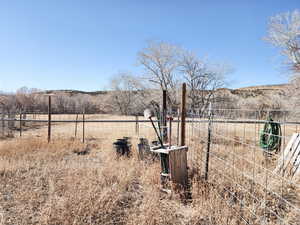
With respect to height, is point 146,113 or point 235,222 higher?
point 146,113

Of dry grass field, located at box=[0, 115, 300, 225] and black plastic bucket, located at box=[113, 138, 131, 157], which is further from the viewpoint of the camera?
black plastic bucket, located at box=[113, 138, 131, 157]

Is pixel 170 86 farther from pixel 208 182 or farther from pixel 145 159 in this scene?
pixel 208 182

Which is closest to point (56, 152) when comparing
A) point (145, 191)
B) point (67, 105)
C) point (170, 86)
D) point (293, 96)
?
point (145, 191)

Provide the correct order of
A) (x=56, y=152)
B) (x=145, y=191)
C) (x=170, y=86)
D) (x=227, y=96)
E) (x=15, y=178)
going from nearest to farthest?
(x=145, y=191)
(x=15, y=178)
(x=56, y=152)
(x=170, y=86)
(x=227, y=96)

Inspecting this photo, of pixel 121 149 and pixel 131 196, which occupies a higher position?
pixel 121 149

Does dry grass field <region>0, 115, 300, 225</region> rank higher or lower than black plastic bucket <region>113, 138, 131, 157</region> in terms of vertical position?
lower

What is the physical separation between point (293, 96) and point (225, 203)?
12.5 meters

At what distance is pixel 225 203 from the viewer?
7.45 ft

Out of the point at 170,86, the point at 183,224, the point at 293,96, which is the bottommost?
the point at 183,224

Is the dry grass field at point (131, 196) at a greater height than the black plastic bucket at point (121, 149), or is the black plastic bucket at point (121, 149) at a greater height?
the black plastic bucket at point (121, 149)

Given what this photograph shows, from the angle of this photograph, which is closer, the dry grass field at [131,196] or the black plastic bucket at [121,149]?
the dry grass field at [131,196]

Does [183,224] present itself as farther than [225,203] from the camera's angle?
No

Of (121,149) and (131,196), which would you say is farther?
(121,149)

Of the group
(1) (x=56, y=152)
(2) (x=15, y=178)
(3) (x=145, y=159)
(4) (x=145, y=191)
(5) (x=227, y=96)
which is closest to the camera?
(4) (x=145, y=191)
